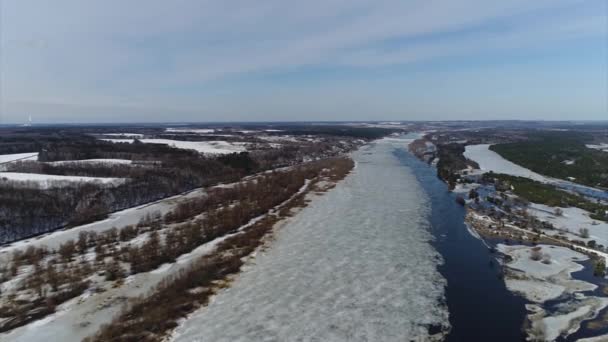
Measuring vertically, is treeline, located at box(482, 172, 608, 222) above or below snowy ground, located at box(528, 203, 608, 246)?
above

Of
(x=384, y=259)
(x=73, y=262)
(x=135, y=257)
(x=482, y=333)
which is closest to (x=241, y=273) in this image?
(x=135, y=257)

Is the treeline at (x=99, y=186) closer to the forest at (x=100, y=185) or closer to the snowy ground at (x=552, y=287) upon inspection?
the forest at (x=100, y=185)

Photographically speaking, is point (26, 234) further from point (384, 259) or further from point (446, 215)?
point (446, 215)

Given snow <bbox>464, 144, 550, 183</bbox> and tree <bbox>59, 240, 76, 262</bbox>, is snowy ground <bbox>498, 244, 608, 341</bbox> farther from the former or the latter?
snow <bbox>464, 144, 550, 183</bbox>

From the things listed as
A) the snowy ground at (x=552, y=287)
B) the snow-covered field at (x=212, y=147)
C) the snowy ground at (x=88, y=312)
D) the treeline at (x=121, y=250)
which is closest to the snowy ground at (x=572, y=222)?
the snowy ground at (x=552, y=287)

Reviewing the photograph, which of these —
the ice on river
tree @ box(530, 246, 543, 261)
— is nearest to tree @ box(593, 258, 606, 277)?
tree @ box(530, 246, 543, 261)

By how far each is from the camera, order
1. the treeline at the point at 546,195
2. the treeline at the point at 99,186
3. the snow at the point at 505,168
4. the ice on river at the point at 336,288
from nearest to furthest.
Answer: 1. the ice on river at the point at 336,288
2. the treeline at the point at 99,186
3. the treeline at the point at 546,195
4. the snow at the point at 505,168
